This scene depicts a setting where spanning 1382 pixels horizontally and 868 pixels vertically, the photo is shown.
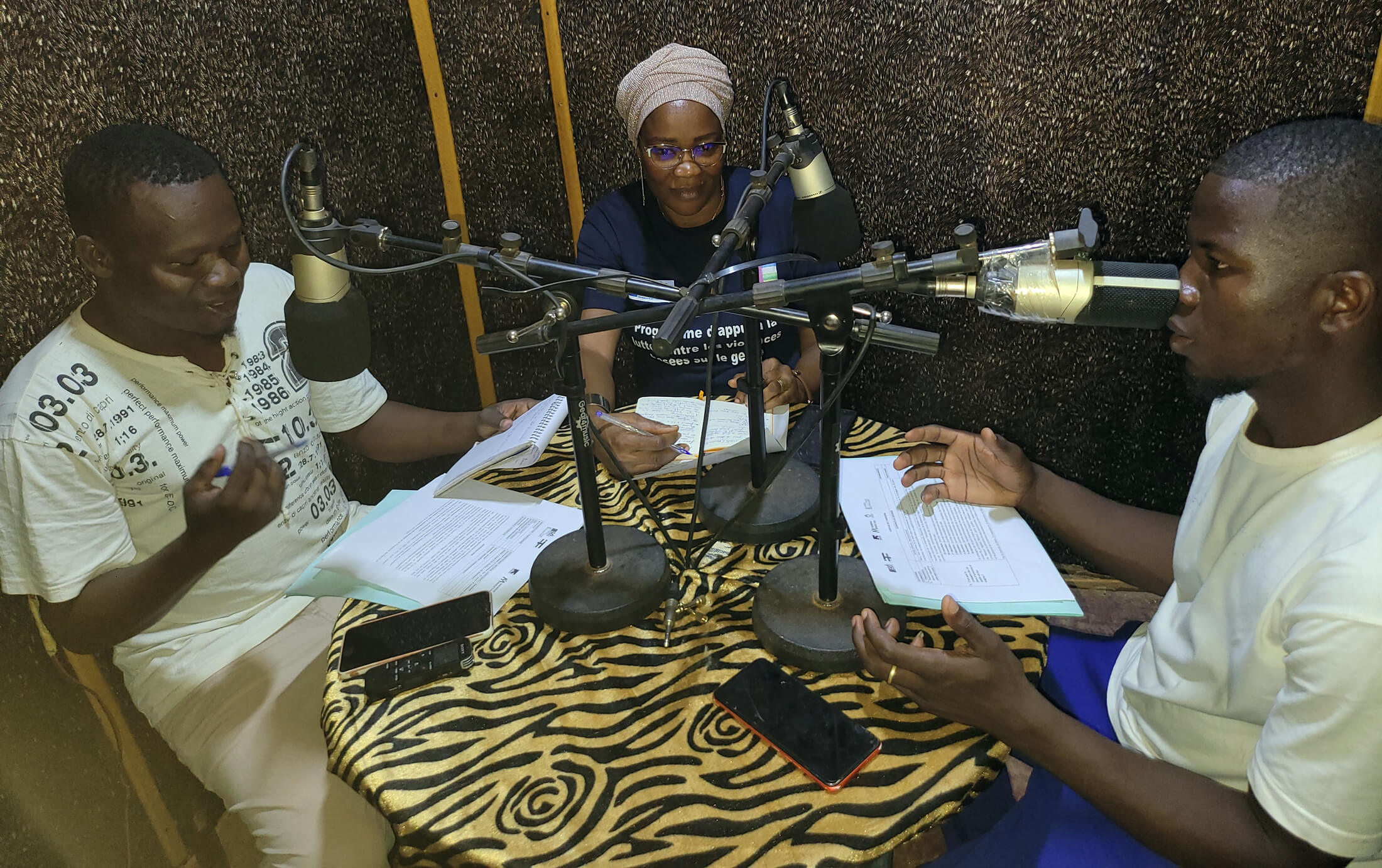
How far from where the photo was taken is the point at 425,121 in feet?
6.09

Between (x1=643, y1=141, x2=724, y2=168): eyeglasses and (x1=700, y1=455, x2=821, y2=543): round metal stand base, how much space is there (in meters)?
0.66

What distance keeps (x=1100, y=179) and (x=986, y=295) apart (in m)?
1.24

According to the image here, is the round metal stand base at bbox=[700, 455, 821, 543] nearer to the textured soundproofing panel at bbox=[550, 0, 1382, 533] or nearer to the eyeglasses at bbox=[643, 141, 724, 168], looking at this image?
the eyeglasses at bbox=[643, 141, 724, 168]

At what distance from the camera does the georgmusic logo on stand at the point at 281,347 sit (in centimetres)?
132

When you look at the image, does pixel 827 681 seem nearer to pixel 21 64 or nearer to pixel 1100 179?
pixel 21 64

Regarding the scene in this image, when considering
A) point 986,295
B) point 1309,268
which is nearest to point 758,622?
point 986,295

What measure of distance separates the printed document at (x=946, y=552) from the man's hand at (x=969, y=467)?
2cm

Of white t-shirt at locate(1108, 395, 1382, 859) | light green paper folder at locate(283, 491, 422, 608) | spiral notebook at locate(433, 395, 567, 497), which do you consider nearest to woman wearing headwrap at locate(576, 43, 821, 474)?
spiral notebook at locate(433, 395, 567, 497)

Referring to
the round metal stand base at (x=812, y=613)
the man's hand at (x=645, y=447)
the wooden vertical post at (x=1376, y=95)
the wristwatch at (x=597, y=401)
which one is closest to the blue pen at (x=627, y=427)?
the man's hand at (x=645, y=447)

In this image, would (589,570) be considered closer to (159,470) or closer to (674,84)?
(159,470)

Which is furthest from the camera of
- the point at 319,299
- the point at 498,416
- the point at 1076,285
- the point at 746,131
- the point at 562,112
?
the point at 562,112

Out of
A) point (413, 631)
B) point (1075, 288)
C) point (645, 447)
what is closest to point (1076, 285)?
point (1075, 288)

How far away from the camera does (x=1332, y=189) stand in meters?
0.80

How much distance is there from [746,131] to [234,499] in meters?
1.43
